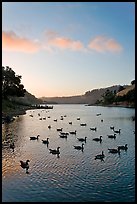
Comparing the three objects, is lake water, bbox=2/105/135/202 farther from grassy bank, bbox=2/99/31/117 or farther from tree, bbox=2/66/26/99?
tree, bbox=2/66/26/99

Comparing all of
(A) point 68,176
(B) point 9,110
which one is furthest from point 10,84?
(A) point 68,176

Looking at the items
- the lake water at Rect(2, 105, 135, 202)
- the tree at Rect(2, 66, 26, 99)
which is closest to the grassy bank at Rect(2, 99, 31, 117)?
the tree at Rect(2, 66, 26, 99)

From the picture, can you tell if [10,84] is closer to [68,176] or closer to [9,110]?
[9,110]

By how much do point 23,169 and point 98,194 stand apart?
9.94 metres

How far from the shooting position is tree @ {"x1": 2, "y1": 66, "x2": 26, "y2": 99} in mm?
119938

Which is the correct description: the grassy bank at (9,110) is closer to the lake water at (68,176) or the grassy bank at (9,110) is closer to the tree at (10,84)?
the tree at (10,84)

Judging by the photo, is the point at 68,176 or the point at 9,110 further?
the point at 9,110

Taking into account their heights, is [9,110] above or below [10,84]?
below

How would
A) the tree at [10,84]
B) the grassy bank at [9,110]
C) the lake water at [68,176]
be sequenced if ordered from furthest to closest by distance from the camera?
the tree at [10,84], the grassy bank at [9,110], the lake water at [68,176]

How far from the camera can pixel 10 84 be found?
12312cm

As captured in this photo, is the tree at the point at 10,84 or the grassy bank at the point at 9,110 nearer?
the grassy bank at the point at 9,110

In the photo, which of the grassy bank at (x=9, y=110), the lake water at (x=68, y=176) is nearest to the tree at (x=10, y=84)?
the grassy bank at (x=9, y=110)

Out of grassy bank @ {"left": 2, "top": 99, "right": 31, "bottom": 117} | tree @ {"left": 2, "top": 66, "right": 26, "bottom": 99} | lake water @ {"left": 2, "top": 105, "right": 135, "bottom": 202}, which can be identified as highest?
tree @ {"left": 2, "top": 66, "right": 26, "bottom": 99}

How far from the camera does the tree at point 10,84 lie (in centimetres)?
11994
